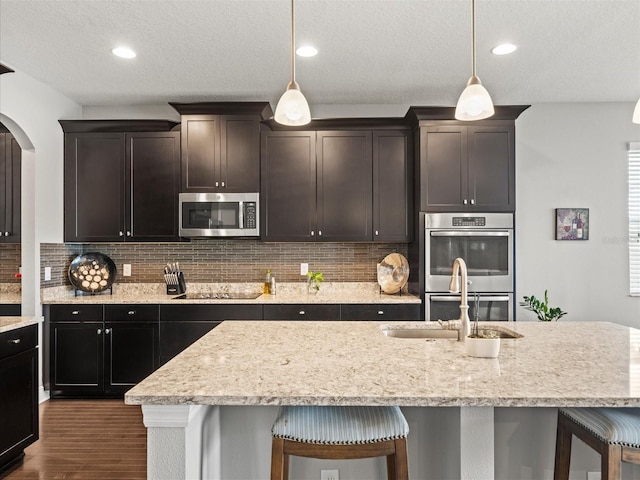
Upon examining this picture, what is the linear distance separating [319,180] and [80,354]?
8.52 feet

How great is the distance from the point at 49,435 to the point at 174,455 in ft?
8.27

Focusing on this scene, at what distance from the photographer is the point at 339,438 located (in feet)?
4.63

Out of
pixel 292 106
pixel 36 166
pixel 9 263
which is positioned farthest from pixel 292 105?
pixel 9 263

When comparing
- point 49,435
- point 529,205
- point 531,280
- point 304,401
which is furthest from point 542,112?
point 49,435

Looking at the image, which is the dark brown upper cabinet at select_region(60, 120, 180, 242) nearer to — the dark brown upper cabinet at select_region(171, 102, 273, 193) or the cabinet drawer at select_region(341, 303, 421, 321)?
the dark brown upper cabinet at select_region(171, 102, 273, 193)

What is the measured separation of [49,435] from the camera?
3.24m

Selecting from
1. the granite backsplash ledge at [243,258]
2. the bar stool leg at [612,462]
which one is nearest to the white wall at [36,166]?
the granite backsplash ledge at [243,258]

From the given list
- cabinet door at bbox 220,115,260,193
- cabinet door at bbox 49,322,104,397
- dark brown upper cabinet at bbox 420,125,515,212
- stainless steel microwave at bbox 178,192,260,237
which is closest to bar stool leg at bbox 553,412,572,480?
dark brown upper cabinet at bbox 420,125,515,212

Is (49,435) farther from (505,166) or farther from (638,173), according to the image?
(638,173)

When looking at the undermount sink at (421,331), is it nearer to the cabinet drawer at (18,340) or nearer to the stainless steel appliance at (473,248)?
the stainless steel appliance at (473,248)

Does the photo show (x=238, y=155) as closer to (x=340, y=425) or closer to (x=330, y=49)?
(x=330, y=49)

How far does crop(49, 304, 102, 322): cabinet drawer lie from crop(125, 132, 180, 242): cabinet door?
0.72 meters

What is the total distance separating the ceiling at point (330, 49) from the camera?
2.68m

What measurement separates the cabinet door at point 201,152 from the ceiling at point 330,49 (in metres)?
0.27
